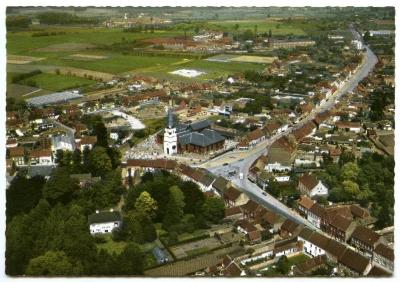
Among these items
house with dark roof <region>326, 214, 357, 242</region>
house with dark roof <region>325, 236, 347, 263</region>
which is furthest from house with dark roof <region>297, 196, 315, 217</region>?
house with dark roof <region>325, 236, 347, 263</region>

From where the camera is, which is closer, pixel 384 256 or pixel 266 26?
pixel 384 256

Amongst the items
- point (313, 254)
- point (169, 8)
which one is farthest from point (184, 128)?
point (313, 254)

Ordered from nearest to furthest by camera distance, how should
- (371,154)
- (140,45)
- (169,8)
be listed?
(371,154) → (169,8) → (140,45)

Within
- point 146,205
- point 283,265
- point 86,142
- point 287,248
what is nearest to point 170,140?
point 86,142

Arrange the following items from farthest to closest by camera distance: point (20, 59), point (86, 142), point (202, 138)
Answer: point (20, 59), point (202, 138), point (86, 142)

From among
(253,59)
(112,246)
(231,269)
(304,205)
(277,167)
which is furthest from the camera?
(253,59)

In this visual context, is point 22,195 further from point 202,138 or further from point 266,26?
→ point 266,26

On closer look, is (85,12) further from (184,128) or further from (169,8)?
(184,128)
